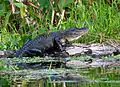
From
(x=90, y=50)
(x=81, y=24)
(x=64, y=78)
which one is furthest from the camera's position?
(x=81, y=24)

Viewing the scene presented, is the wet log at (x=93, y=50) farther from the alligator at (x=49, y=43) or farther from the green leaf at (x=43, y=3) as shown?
the green leaf at (x=43, y=3)

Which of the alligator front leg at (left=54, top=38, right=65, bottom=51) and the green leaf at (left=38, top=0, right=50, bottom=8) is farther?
the green leaf at (left=38, top=0, right=50, bottom=8)

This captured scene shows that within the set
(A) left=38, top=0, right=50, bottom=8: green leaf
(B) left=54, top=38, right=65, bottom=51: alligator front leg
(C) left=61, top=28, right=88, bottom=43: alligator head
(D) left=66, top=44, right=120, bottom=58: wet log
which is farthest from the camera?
(A) left=38, top=0, right=50, bottom=8: green leaf

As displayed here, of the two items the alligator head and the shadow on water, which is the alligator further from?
the shadow on water

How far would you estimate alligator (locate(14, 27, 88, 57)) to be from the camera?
22.9 ft

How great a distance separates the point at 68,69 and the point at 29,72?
0.41 meters

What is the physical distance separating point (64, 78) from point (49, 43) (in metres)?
2.49

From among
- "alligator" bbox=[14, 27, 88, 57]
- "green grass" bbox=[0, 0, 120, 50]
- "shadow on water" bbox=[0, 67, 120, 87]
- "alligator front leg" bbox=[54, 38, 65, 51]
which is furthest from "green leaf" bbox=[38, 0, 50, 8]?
"shadow on water" bbox=[0, 67, 120, 87]

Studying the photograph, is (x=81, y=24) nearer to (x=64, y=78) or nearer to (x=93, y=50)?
(x=93, y=50)

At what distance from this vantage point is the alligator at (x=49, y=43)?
6.97 meters

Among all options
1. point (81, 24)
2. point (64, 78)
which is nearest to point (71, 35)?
point (81, 24)

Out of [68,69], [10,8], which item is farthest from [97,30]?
[68,69]

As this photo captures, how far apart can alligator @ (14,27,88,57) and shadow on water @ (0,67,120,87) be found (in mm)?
1622

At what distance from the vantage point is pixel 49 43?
23.7 ft
